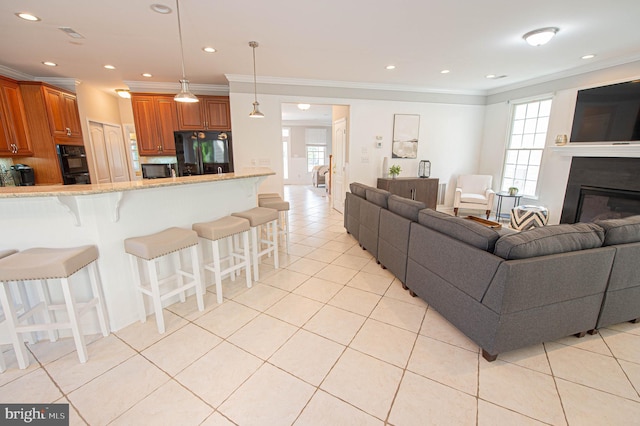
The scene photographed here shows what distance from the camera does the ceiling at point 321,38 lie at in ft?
7.73

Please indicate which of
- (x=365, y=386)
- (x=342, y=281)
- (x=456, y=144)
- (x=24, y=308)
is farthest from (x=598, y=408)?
(x=456, y=144)

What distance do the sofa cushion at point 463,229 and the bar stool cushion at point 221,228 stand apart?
166 centimetres

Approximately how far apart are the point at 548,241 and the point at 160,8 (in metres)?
3.58

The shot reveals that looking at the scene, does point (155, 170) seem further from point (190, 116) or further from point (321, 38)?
point (321, 38)

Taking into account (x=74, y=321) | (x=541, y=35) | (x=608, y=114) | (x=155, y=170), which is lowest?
(x=74, y=321)

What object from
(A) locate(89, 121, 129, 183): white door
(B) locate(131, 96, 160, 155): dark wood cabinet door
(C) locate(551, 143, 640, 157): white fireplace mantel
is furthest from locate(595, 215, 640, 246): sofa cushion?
(A) locate(89, 121, 129, 183): white door

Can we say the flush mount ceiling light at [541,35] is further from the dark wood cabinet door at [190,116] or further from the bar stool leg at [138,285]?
the dark wood cabinet door at [190,116]

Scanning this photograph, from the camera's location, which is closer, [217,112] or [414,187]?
[217,112]

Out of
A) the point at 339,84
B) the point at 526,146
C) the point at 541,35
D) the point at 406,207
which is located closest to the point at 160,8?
the point at 406,207

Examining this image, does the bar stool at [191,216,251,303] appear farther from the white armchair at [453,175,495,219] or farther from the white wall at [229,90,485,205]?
the white armchair at [453,175,495,219]

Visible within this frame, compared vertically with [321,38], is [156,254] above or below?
below

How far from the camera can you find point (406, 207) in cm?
255

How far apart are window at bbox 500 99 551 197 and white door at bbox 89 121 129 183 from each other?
27.7ft

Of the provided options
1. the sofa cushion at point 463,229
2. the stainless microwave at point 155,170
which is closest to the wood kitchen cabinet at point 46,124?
the stainless microwave at point 155,170
